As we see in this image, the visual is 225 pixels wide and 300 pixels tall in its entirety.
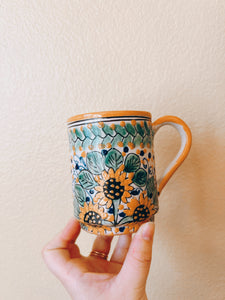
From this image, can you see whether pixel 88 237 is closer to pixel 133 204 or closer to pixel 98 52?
pixel 133 204

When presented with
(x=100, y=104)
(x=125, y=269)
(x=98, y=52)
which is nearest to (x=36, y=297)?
(x=125, y=269)

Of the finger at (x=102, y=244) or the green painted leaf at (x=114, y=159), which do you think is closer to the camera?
the green painted leaf at (x=114, y=159)

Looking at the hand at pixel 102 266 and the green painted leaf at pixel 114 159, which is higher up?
the green painted leaf at pixel 114 159

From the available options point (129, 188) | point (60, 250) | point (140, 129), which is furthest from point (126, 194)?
point (60, 250)

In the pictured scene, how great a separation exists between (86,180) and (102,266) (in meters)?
0.26

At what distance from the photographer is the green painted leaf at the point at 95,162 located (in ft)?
1.30

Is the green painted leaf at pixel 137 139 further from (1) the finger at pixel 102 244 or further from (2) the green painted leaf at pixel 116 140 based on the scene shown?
(1) the finger at pixel 102 244

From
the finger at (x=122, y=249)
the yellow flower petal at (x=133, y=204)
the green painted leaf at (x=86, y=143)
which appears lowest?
the finger at (x=122, y=249)

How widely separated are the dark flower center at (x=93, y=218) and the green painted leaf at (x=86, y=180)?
45 mm

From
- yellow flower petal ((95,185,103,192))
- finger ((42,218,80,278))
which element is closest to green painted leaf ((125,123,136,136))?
yellow flower petal ((95,185,103,192))

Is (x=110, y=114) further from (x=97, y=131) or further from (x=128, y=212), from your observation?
(x=128, y=212)

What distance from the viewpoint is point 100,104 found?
58cm

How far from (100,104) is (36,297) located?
0.60m

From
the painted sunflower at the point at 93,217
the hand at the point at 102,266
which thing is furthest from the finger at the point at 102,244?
the painted sunflower at the point at 93,217
